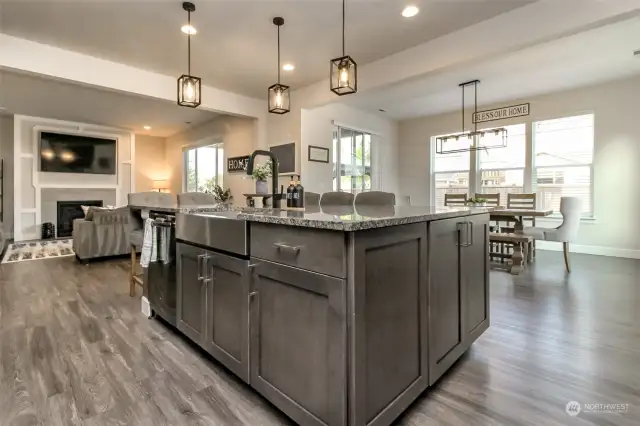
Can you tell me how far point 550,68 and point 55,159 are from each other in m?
10.1

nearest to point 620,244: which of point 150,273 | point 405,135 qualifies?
point 405,135

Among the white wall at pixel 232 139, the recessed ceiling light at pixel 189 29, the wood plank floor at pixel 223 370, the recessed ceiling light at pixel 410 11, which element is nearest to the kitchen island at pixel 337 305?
the wood plank floor at pixel 223 370

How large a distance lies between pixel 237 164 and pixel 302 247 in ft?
19.2

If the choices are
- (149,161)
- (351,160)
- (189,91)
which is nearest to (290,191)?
(189,91)

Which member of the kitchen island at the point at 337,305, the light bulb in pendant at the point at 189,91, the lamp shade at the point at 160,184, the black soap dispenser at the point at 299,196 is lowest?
the kitchen island at the point at 337,305

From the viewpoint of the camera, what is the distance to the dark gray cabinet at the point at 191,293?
1836 millimetres

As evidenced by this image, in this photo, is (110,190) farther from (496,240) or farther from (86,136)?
(496,240)

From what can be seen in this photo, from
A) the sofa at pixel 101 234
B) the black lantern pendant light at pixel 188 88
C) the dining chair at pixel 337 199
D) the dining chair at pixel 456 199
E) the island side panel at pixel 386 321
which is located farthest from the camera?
the dining chair at pixel 456 199

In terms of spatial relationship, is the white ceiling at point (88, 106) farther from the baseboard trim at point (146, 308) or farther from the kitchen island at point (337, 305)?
the kitchen island at point (337, 305)

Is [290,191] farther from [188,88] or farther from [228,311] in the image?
[188,88]

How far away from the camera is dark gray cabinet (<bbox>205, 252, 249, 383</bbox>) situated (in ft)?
4.96

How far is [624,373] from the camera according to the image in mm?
1749

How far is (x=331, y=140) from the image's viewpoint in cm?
614

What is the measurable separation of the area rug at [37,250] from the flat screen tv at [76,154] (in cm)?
186
